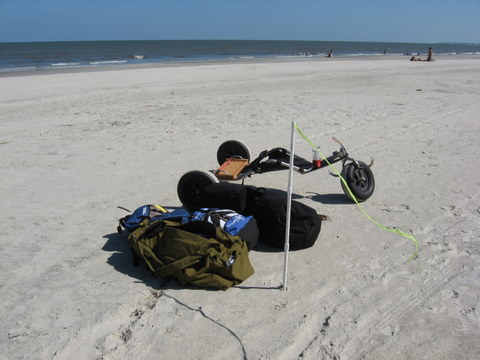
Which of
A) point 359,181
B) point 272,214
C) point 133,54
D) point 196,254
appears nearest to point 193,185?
point 272,214

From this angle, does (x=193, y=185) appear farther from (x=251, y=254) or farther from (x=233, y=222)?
(x=251, y=254)

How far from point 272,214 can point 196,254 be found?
1.07 metres

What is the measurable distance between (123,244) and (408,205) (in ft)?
11.8

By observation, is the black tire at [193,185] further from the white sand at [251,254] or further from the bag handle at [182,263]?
the bag handle at [182,263]

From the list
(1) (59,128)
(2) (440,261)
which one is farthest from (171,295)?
Answer: (1) (59,128)

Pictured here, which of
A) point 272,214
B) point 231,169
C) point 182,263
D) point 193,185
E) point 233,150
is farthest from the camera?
point 233,150

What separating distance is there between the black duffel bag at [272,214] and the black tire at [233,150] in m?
2.13

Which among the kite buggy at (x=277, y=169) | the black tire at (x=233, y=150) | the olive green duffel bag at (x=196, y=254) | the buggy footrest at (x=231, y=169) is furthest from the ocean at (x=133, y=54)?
the olive green duffel bag at (x=196, y=254)

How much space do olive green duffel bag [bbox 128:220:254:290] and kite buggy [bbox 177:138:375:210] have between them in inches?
45.3

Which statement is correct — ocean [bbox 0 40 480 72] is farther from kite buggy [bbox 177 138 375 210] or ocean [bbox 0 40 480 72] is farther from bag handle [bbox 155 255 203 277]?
bag handle [bbox 155 255 203 277]

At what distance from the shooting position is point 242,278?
3973 mm

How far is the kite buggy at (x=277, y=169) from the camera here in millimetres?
5516

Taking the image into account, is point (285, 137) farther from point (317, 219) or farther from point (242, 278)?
point (242, 278)

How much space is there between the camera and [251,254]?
4508 mm
